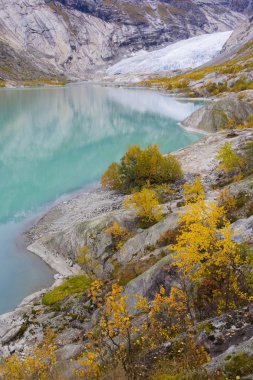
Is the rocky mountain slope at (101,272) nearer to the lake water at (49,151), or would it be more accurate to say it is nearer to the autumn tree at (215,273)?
the autumn tree at (215,273)

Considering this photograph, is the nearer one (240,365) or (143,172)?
(240,365)

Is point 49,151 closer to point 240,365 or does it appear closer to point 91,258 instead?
point 91,258

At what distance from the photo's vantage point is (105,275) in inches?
747

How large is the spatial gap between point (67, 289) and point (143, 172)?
1639 cm

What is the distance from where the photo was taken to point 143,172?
1272 inches

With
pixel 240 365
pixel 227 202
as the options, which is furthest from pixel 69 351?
pixel 227 202

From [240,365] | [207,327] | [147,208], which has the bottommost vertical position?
[147,208]

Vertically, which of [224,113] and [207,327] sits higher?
[207,327]

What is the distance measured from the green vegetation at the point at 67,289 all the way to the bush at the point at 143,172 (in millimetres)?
13608

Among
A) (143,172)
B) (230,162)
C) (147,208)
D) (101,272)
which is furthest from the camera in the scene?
(143,172)

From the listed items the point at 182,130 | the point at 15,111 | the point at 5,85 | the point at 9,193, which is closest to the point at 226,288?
the point at 9,193

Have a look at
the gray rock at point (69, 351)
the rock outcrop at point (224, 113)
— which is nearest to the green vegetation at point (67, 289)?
the gray rock at point (69, 351)

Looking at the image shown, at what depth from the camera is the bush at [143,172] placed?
105ft

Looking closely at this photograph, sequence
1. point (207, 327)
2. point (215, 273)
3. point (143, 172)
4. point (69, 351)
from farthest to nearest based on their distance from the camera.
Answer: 1. point (143, 172)
2. point (69, 351)
3. point (215, 273)
4. point (207, 327)
